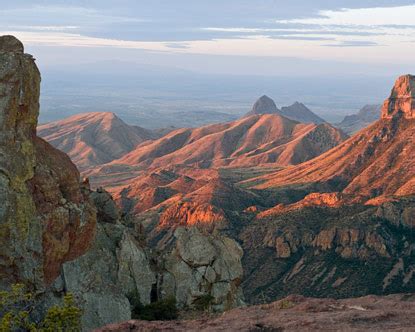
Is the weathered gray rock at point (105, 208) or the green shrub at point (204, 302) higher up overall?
the weathered gray rock at point (105, 208)

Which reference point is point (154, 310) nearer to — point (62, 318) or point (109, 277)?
point (109, 277)

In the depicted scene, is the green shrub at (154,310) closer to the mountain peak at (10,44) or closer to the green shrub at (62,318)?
the green shrub at (62,318)

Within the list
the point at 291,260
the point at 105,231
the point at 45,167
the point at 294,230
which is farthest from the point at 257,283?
the point at 45,167

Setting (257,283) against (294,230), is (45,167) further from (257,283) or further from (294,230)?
(294,230)

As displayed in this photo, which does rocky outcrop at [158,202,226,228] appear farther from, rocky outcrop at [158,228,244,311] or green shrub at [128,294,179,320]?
green shrub at [128,294,179,320]

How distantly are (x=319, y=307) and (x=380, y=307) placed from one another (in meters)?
3.62

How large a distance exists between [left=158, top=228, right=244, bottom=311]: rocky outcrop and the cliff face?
1170cm

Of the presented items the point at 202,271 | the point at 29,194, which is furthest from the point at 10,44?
the point at 202,271

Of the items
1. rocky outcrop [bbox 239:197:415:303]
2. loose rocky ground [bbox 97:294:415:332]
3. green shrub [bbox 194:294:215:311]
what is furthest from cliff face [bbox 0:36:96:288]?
rocky outcrop [bbox 239:197:415:303]

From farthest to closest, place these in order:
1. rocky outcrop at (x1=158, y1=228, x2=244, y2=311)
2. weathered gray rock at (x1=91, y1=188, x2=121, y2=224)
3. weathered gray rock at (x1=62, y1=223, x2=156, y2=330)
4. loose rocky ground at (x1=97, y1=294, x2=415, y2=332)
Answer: weathered gray rock at (x1=91, y1=188, x2=121, y2=224) → rocky outcrop at (x1=158, y1=228, x2=244, y2=311) → weathered gray rock at (x1=62, y1=223, x2=156, y2=330) → loose rocky ground at (x1=97, y1=294, x2=415, y2=332)

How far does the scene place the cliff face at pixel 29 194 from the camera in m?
39.4

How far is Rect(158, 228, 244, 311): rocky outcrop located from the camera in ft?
175

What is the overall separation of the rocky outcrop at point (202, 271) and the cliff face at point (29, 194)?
11.7 m

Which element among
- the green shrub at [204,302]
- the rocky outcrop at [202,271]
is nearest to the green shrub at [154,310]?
the green shrub at [204,302]
